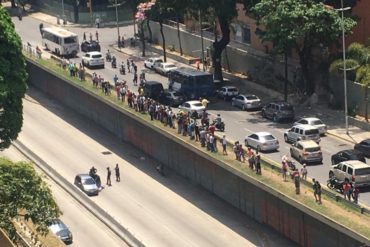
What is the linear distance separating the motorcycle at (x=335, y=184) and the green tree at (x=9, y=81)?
75.1 ft

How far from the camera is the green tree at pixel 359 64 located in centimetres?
7944

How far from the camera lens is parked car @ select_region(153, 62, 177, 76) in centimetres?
10404

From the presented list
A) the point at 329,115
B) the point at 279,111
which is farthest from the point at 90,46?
the point at 329,115

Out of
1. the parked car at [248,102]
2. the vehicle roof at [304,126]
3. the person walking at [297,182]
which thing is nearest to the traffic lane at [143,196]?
the person walking at [297,182]

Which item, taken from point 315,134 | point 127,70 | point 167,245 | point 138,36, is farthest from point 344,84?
point 138,36

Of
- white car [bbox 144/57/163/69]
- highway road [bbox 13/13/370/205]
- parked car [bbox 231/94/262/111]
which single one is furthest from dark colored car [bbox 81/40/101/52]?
parked car [bbox 231/94/262/111]

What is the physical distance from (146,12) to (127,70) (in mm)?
8188

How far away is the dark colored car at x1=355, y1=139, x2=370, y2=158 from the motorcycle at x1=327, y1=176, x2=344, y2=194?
24.8ft

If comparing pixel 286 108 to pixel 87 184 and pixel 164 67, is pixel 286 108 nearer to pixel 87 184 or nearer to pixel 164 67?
pixel 87 184

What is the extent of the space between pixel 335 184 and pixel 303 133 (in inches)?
451

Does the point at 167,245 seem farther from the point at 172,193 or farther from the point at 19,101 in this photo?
the point at 19,101

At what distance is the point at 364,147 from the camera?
7031cm

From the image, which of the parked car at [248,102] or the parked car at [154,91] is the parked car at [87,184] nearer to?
the parked car at [154,91]

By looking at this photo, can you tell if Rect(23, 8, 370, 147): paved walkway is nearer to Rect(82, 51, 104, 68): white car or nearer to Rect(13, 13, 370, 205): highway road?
Rect(13, 13, 370, 205): highway road
